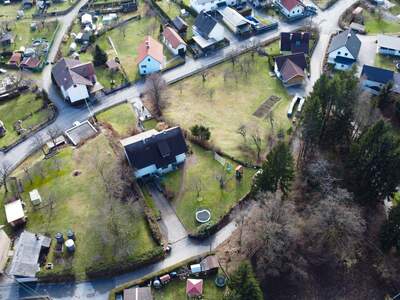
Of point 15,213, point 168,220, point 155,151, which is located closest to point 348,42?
point 155,151

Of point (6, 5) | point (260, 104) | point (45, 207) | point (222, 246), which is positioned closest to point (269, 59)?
point (260, 104)

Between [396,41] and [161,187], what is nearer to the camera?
[161,187]

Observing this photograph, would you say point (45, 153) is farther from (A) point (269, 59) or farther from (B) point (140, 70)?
(A) point (269, 59)

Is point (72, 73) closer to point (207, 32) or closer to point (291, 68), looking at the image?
point (207, 32)

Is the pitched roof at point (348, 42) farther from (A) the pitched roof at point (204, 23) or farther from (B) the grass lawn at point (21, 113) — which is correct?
(B) the grass lawn at point (21, 113)

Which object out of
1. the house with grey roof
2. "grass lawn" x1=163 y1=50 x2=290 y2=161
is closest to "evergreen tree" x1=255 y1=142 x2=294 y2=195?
"grass lawn" x1=163 y1=50 x2=290 y2=161

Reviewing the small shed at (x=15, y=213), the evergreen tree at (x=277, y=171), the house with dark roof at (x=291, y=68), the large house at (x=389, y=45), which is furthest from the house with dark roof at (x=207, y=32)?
the small shed at (x=15, y=213)
